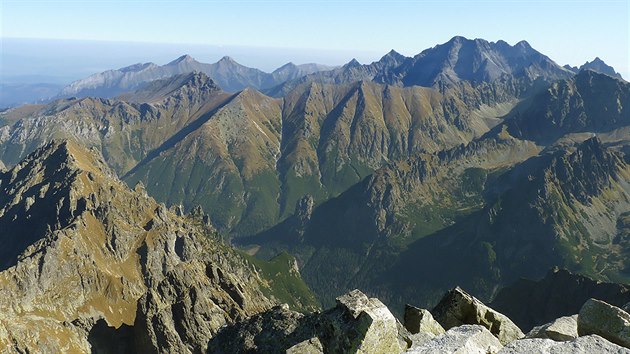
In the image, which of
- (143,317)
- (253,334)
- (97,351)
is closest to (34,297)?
(97,351)

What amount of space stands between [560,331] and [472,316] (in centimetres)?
833

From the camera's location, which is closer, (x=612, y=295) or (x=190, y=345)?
(x=190, y=345)

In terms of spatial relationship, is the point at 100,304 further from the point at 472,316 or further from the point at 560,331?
the point at 560,331

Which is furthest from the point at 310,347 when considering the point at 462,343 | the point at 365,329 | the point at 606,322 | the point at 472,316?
the point at 606,322

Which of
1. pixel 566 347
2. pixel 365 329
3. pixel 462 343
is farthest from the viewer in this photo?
pixel 365 329

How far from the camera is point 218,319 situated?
115m

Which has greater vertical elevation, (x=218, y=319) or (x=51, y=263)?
(x=218, y=319)

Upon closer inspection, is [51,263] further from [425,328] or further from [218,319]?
[425,328]

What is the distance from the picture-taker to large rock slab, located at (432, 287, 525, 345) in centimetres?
3028

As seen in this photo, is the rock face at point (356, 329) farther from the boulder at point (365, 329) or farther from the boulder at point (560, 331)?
the boulder at point (560, 331)

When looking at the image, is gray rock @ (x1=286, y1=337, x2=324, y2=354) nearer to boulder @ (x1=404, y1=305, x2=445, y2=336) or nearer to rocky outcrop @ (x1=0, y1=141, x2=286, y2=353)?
boulder @ (x1=404, y1=305, x2=445, y2=336)

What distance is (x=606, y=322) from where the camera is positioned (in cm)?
2245

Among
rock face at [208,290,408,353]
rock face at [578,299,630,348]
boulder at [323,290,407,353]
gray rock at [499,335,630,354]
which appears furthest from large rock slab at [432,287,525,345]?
gray rock at [499,335,630,354]

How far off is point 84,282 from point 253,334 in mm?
165561
